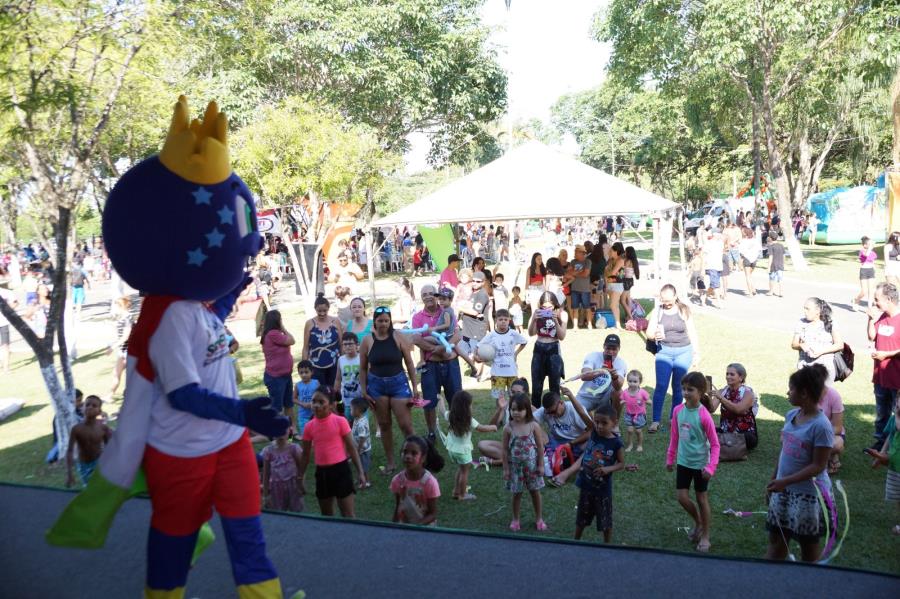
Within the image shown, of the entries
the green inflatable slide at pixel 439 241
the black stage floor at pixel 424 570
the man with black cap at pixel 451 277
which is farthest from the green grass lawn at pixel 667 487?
the green inflatable slide at pixel 439 241

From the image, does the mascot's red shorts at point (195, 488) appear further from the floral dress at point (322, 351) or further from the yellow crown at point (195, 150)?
the floral dress at point (322, 351)

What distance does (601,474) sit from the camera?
16.6 ft

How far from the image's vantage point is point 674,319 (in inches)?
306

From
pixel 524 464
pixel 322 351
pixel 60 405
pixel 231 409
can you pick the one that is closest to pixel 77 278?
pixel 60 405

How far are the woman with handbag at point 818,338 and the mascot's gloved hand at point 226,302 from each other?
19.0 feet

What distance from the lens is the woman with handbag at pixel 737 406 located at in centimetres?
686

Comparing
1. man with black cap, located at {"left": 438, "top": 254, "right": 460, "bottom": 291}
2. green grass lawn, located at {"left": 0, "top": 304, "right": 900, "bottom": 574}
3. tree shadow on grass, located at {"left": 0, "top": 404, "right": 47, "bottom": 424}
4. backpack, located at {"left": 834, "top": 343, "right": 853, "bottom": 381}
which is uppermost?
man with black cap, located at {"left": 438, "top": 254, "right": 460, "bottom": 291}

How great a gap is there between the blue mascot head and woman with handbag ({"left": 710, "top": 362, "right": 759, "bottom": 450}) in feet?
17.2

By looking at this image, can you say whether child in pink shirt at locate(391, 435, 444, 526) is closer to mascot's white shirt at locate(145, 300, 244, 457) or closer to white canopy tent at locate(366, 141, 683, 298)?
mascot's white shirt at locate(145, 300, 244, 457)

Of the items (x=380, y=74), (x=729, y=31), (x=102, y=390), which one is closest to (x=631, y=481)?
(x=102, y=390)

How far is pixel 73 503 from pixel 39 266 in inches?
655

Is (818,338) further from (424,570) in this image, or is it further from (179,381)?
(179,381)

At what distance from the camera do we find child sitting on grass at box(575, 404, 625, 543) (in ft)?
16.7

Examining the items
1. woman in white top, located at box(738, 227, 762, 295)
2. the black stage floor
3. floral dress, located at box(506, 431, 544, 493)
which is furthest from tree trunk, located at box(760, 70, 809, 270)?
the black stage floor
